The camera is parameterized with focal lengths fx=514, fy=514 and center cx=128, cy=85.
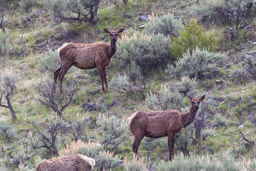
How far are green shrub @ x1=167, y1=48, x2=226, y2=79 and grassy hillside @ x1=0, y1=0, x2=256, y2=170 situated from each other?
3 cm

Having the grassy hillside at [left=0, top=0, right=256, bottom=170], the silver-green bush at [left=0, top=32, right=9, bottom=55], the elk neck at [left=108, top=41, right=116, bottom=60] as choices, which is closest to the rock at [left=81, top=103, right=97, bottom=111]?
the grassy hillside at [left=0, top=0, right=256, bottom=170]

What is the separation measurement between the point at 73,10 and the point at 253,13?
20.9 feet

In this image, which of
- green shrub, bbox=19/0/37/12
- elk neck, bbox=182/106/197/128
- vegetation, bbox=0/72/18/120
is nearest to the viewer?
elk neck, bbox=182/106/197/128

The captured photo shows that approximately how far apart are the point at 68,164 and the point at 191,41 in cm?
747

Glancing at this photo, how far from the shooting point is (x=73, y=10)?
1864cm

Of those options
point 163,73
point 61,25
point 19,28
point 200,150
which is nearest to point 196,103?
point 200,150

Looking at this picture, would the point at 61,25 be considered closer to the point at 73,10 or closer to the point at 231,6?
the point at 73,10

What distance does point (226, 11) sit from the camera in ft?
57.7

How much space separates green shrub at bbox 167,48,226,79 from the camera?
14.9m

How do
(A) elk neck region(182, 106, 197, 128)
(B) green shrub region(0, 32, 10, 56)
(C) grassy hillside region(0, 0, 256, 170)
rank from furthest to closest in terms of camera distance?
(B) green shrub region(0, 32, 10, 56) → (C) grassy hillside region(0, 0, 256, 170) → (A) elk neck region(182, 106, 197, 128)

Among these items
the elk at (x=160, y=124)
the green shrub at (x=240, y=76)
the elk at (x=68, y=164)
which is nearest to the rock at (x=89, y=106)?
the elk at (x=160, y=124)

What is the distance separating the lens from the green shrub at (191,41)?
15734 mm

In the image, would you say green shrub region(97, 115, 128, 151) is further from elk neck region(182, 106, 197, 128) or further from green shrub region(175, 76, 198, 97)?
green shrub region(175, 76, 198, 97)

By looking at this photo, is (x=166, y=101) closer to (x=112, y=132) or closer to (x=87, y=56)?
(x=112, y=132)
